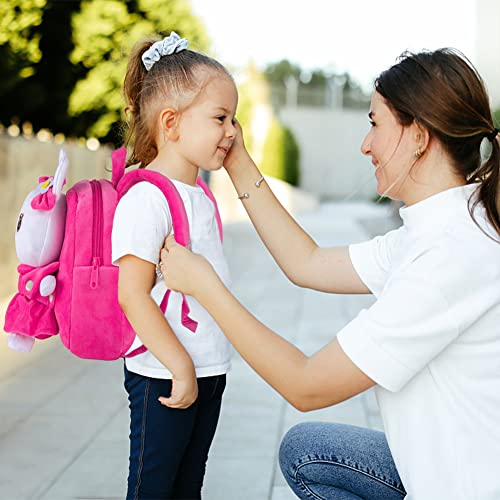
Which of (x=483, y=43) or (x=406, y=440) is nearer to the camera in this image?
(x=406, y=440)

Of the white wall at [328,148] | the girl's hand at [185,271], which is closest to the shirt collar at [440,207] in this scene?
the girl's hand at [185,271]

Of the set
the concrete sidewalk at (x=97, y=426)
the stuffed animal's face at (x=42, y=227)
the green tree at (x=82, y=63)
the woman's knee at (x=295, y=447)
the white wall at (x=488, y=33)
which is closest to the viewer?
the stuffed animal's face at (x=42, y=227)

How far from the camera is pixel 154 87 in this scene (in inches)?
75.2

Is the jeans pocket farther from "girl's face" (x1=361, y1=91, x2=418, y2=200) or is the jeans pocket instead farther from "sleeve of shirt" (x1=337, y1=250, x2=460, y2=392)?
"girl's face" (x1=361, y1=91, x2=418, y2=200)

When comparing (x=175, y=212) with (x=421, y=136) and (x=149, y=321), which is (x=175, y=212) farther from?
(x=421, y=136)

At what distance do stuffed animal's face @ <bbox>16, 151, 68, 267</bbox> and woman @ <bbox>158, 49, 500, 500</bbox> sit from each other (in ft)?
0.89

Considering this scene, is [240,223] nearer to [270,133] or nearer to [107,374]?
[107,374]

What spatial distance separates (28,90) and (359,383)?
693 centimetres

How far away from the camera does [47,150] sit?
22.6ft

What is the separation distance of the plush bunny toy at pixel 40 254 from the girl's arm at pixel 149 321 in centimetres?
18

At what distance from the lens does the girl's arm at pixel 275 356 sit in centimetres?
158

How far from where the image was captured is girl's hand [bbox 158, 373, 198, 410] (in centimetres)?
177

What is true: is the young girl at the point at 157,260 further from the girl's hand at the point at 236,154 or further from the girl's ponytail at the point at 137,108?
the girl's hand at the point at 236,154

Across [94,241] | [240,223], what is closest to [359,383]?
[94,241]
